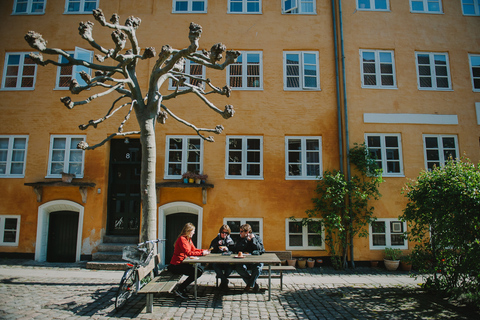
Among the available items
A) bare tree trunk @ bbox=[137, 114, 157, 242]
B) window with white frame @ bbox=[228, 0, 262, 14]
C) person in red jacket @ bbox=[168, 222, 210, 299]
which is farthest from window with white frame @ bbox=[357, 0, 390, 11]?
person in red jacket @ bbox=[168, 222, 210, 299]

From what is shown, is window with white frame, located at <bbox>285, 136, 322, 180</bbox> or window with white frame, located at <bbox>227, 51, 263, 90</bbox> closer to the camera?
window with white frame, located at <bbox>285, 136, 322, 180</bbox>

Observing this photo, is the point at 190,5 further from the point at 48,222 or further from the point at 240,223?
the point at 48,222

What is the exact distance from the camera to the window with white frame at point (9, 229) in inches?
419

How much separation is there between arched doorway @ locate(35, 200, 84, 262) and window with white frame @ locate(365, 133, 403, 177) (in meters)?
10.6

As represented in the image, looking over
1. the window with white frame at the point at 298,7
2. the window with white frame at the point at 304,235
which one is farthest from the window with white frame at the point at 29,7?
the window with white frame at the point at 304,235

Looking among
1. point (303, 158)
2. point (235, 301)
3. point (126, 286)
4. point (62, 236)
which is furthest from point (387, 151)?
point (62, 236)

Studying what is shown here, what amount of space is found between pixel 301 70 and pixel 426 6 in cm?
574

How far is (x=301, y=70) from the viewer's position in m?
11.4

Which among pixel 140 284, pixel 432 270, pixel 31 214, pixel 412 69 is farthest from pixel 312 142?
pixel 31 214

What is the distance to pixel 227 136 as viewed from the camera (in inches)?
432

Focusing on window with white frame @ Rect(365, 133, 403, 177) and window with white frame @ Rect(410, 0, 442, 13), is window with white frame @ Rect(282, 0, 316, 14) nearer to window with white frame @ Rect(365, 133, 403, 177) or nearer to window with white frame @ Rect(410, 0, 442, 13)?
window with white frame @ Rect(410, 0, 442, 13)

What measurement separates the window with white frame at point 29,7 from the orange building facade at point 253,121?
7cm

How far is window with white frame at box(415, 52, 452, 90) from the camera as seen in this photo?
11.4 meters

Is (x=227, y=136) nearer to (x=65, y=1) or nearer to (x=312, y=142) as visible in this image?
(x=312, y=142)
